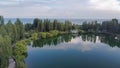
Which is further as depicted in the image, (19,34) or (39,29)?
(39,29)

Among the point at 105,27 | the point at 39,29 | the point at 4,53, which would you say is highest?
the point at 4,53

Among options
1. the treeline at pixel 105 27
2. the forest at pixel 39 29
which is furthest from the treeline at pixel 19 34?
the treeline at pixel 105 27

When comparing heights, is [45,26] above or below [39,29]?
above

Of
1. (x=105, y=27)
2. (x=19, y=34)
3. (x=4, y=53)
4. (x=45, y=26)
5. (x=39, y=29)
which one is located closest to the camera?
(x=4, y=53)

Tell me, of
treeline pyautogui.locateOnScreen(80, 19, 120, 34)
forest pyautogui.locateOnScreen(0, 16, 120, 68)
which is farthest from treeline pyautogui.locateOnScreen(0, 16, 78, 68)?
treeline pyautogui.locateOnScreen(80, 19, 120, 34)

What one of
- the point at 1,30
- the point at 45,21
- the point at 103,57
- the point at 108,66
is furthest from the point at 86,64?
the point at 45,21

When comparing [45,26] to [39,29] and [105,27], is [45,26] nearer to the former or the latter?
[39,29]

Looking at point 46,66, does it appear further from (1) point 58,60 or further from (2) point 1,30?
(2) point 1,30

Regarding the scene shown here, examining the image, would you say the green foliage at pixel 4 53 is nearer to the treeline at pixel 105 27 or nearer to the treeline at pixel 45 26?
the treeline at pixel 45 26

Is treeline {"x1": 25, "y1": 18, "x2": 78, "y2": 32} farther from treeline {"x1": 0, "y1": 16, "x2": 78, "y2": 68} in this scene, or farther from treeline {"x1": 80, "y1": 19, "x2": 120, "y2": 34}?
treeline {"x1": 80, "y1": 19, "x2": 120, "y2": 34}

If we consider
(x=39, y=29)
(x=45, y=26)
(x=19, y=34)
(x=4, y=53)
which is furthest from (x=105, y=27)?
(x=4, y=53)

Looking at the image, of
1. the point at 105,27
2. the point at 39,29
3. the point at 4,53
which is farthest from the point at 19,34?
the point at 105,27

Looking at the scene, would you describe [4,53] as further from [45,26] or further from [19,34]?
[45,26]

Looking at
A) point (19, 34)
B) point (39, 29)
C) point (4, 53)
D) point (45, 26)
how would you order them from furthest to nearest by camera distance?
point (45, 26)
point (39, 29)
point (19, 34)
point (4, 53)
